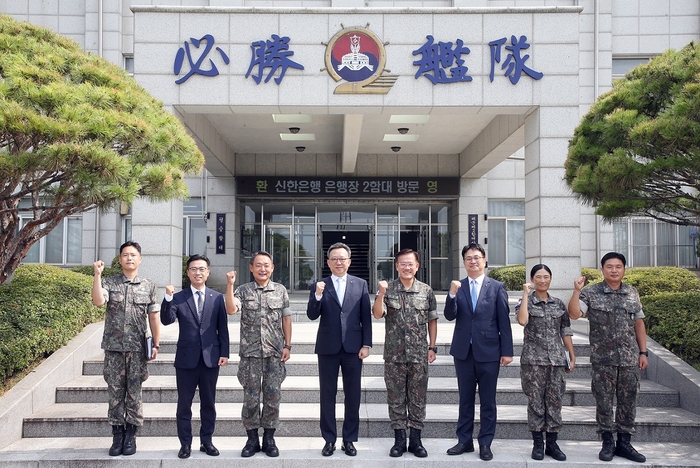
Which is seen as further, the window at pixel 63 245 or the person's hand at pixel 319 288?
the window at pixel 63 245

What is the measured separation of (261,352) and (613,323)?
276cm

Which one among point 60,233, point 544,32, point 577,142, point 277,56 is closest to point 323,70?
point 277,56

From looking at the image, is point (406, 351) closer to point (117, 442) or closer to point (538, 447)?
point (538, 447)

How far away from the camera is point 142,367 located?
4.60 metres

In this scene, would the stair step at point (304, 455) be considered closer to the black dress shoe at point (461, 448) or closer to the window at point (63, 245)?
the black dress shoe at point (461, 448)

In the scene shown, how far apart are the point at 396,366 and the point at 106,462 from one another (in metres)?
2.32

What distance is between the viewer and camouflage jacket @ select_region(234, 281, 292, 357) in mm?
4574

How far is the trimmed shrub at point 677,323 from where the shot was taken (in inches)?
240

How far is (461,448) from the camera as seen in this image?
460 centimetres

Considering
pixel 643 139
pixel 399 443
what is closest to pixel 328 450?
pixel 399 443

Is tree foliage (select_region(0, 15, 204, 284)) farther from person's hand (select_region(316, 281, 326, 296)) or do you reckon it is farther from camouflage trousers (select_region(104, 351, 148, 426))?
person's hand (select_region(316, 281, 326, 296))

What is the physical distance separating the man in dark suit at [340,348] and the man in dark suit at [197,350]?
2.52 feet

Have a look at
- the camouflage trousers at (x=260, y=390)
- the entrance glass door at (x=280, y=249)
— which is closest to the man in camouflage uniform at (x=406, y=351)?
the camouflage trousers at (x=260, y=390)

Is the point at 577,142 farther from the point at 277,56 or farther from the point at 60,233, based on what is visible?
the point at 60,233
